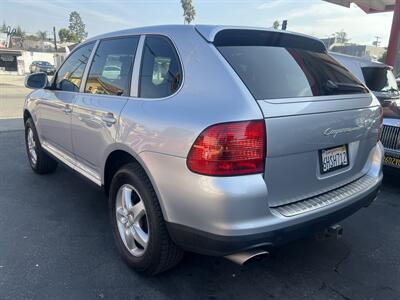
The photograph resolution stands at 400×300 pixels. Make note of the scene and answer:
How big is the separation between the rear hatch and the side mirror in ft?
9.66

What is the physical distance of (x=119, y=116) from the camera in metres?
2.69

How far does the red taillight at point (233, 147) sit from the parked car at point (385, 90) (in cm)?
324

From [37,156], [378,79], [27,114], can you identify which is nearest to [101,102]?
[37,156]

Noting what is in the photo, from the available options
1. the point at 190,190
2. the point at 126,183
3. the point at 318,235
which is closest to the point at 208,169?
the point at 190,190

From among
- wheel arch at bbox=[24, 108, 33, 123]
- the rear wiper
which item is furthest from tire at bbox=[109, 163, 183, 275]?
wheel arch at bbox=[24, 108, 33, 123]

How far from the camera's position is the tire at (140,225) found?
2.39m

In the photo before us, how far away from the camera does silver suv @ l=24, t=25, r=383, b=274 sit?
6.61 feet

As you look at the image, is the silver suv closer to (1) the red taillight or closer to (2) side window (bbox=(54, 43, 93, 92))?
(1) the red taillight

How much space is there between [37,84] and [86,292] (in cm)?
292

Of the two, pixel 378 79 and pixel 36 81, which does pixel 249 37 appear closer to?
pixel 36 81

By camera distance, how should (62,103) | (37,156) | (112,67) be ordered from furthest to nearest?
1. (37,156)
2. (62,103)
3. (112,67)

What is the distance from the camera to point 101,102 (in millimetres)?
2998

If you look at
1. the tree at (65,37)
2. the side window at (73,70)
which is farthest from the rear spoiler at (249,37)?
the tree at (65,37)

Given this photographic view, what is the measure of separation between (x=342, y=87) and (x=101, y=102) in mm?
1917
